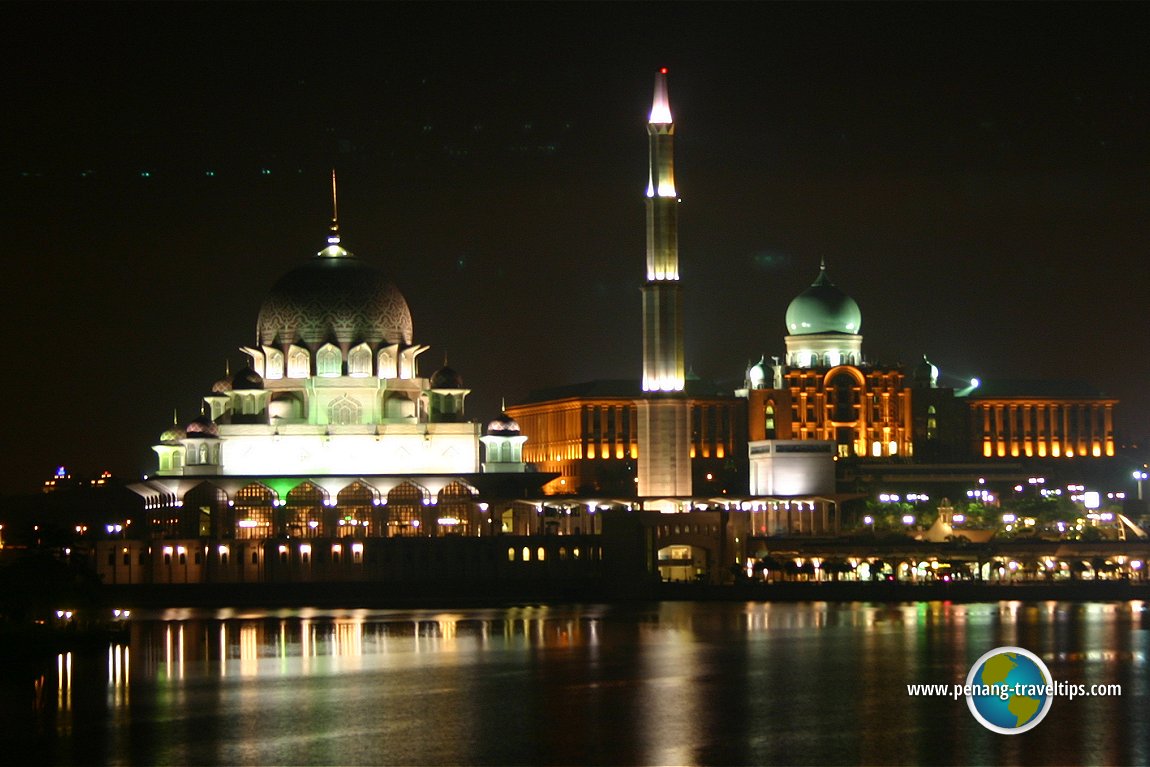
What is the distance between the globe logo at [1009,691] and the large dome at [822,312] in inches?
2522

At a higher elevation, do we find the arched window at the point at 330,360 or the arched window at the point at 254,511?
the arched window at the point at 330,360

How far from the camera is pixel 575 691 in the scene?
65562 millimetres

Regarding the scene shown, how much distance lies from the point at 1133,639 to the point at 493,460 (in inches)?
1539

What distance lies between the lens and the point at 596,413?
449ft

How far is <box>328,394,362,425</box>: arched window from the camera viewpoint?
111 meters

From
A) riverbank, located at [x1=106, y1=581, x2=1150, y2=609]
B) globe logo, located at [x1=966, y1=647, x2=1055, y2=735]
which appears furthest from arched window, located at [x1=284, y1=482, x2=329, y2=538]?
globe logo, located at [x1=966, y1=647, x2=1055, y2=735]

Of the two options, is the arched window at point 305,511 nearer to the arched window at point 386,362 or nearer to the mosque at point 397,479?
the mosque at point 397,479

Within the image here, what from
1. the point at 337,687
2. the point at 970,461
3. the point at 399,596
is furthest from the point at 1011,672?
the point at 970,461

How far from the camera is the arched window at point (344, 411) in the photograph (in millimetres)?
110875

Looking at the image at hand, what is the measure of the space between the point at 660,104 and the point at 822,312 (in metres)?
24.9

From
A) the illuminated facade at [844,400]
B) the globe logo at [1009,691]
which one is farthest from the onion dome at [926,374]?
the globe logo at [1009,691]

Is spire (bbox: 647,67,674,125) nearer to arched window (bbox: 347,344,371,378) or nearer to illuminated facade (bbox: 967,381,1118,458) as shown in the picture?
arched window (bbox: 347,344,371,378)

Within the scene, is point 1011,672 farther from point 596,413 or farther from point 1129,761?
point 596,413

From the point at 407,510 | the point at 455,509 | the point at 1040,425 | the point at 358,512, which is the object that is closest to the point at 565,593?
the point at 455,509
